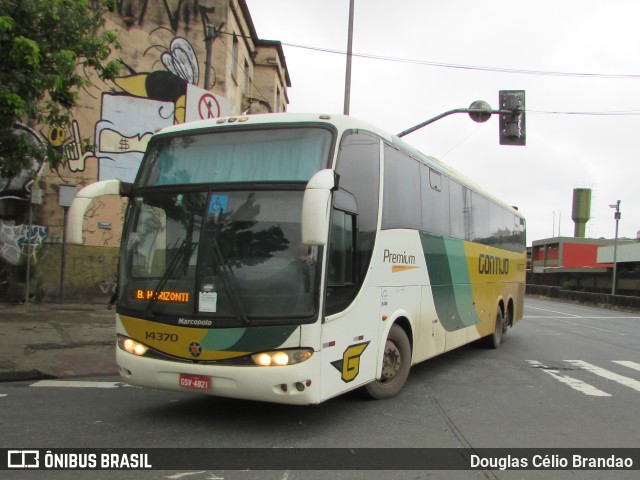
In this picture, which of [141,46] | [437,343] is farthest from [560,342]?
[141,46]

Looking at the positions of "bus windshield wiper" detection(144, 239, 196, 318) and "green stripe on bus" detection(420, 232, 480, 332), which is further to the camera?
"green stripe on bus" detection(420, 232, 480, 332)

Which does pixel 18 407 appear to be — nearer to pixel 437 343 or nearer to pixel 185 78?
pixel 437 343

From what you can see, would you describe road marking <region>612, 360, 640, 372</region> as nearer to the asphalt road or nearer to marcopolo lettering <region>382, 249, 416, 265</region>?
the asphalt road

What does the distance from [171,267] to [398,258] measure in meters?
2.83

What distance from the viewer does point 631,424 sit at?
612 centimetres

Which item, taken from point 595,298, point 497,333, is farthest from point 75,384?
point 595,298

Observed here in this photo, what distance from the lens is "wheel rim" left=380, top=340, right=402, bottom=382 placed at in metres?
6.74

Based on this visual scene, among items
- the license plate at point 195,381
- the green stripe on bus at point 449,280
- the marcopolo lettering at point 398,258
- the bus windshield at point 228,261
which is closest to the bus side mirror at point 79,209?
the bus windshield at point 228,261

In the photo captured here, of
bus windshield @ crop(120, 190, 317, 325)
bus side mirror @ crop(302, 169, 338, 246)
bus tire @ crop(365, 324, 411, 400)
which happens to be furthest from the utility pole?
bus side mirror @ crop(302, 169, 338, 246)

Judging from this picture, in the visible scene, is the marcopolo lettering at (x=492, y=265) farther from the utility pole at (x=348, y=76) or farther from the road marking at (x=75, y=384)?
the road marking at (x=75, y=384)

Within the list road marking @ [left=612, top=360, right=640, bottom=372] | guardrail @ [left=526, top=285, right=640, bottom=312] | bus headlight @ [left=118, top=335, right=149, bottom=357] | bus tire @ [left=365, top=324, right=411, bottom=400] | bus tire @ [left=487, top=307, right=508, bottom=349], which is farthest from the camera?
guardrail @ [left=526, top=285, right=640, bottom=312]

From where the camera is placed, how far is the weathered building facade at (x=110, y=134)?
15.0m

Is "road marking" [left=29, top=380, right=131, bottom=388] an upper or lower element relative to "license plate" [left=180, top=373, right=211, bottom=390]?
lower

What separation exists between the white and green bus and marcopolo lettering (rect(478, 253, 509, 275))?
453cm
